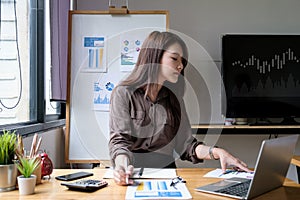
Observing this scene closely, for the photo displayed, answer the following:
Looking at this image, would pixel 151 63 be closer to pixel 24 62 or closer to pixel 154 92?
pixel 154 92

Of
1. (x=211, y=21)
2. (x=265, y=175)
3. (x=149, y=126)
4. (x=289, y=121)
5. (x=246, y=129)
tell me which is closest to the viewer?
(x=265, y=175)

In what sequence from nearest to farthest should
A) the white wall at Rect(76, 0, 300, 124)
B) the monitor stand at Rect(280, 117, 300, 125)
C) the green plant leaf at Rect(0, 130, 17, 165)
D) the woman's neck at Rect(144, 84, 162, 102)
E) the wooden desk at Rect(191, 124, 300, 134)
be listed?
the green plant leaf at Rect(0, 130, 17, 165), the woman's neck at Rect(144, 84, 162, 102), the wooden desk at Rect(191, 124, 300, 134), the monitor stand at Rect(280, 117, 300, 125), the white wall at Rect(76, 0, 300, 124)

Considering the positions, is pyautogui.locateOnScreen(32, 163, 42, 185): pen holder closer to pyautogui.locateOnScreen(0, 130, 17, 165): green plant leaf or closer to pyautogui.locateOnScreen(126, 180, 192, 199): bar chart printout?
pyautogui.locateOnScreen(0, 130, 17, 165): green plant leaf

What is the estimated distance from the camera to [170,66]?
1.75 metres

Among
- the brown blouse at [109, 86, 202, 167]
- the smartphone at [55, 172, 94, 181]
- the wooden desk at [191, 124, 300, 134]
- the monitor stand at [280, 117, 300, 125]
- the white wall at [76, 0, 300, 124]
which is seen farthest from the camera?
the white wall at [76, 0, 300, 124]

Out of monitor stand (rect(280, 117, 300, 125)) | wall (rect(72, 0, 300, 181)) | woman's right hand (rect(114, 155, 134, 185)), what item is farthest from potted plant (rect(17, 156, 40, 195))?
monitor stand (rect(280, 117, 300, 125))

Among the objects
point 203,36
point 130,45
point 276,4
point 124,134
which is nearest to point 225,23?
point 203,36

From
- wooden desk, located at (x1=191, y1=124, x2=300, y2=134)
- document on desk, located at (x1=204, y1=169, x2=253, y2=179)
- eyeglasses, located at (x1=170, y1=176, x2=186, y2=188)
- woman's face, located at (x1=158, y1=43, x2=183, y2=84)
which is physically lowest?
wooden desk, located at (x1=191, y1=124, x2=300, y2=134)

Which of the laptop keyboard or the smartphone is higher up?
the laptop keyboard

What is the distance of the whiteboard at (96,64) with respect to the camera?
2424mm

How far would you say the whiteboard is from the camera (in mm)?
2424

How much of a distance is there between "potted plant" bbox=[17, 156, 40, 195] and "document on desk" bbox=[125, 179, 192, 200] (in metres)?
0.30

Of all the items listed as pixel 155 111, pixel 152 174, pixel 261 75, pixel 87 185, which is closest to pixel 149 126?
pixel 155 111

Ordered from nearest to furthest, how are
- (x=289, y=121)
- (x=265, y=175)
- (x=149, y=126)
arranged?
(x=265, y=175) → (x=149, y=126) → (x=289, y=121)
